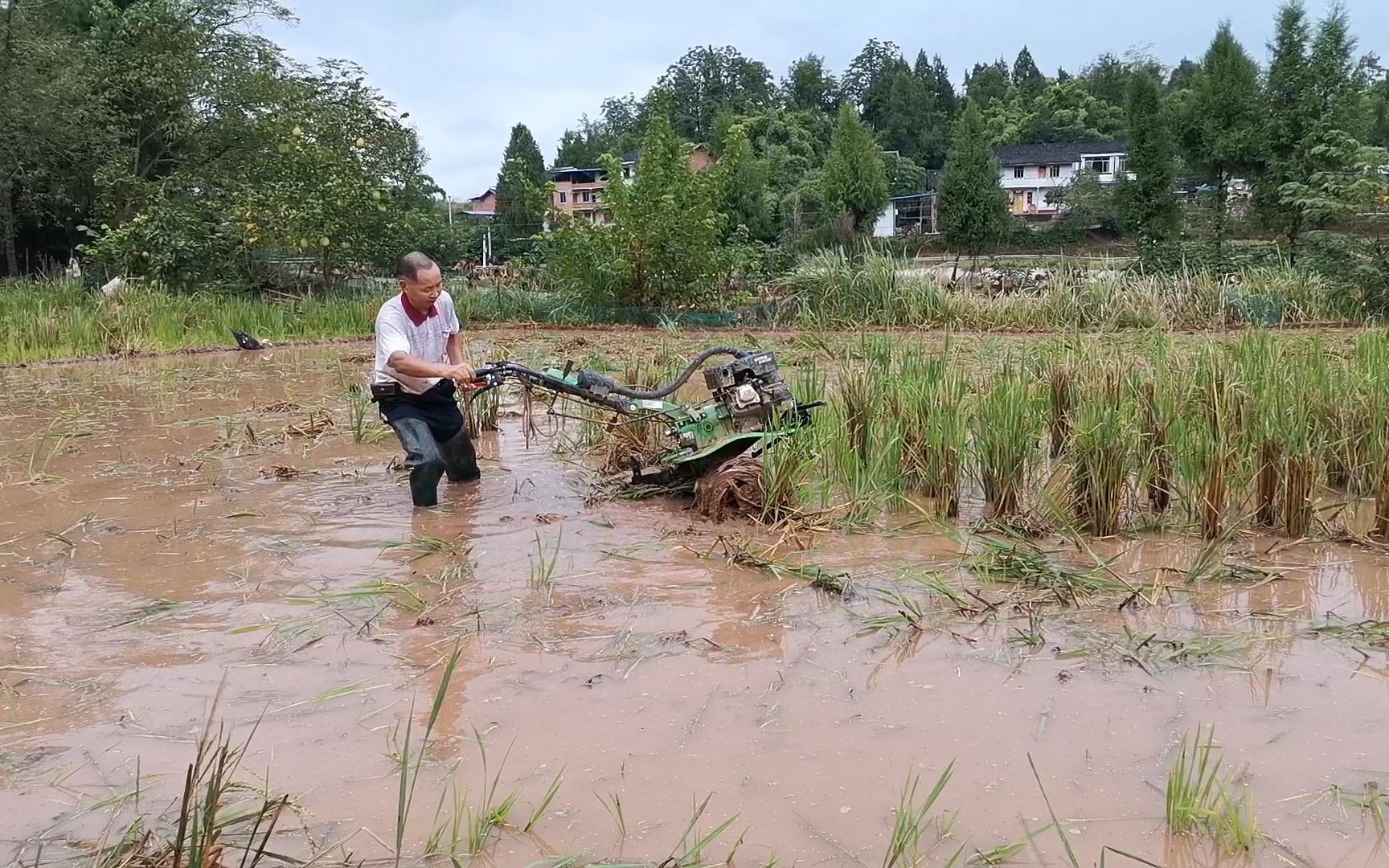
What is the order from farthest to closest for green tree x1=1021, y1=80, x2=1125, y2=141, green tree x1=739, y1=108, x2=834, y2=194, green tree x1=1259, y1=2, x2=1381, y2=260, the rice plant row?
green tree x1=1021, y1=80, x2=1125, y2=141
green tree x1=739, y1=108, x2=834, y2=194
green tree x1=1259, y1=2, x2=1381, y2=260
the rice plant row

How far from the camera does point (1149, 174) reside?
23.8m

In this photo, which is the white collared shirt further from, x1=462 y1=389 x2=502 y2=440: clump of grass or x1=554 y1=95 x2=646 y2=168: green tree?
x1=554 y1=95 x2=646 y2=168: green tree

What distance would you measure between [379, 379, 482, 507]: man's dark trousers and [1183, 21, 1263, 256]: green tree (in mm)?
21337

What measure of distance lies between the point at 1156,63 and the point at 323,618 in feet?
207

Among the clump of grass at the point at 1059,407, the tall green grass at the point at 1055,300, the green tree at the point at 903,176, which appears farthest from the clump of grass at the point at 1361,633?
the green tree at the point at 903,176

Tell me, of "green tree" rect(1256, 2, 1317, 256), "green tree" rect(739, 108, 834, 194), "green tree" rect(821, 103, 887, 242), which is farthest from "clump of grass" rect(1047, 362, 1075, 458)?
"green tree" rect(739, 108, 834, 194)

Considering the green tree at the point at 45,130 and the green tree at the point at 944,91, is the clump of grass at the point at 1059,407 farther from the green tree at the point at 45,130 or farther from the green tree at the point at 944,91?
the green tree at the point at 944,91

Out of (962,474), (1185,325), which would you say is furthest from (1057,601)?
(1185,325)

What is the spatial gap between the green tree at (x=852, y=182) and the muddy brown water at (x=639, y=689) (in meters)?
25.8

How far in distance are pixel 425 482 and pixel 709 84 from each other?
72.6 m

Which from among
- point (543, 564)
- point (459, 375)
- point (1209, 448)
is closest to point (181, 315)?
point (459, 375)

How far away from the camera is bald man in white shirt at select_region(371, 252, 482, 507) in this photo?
525cm

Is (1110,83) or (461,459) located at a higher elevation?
(1110,83)

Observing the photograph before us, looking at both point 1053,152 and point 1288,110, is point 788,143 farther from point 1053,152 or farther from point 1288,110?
point 1288,110
